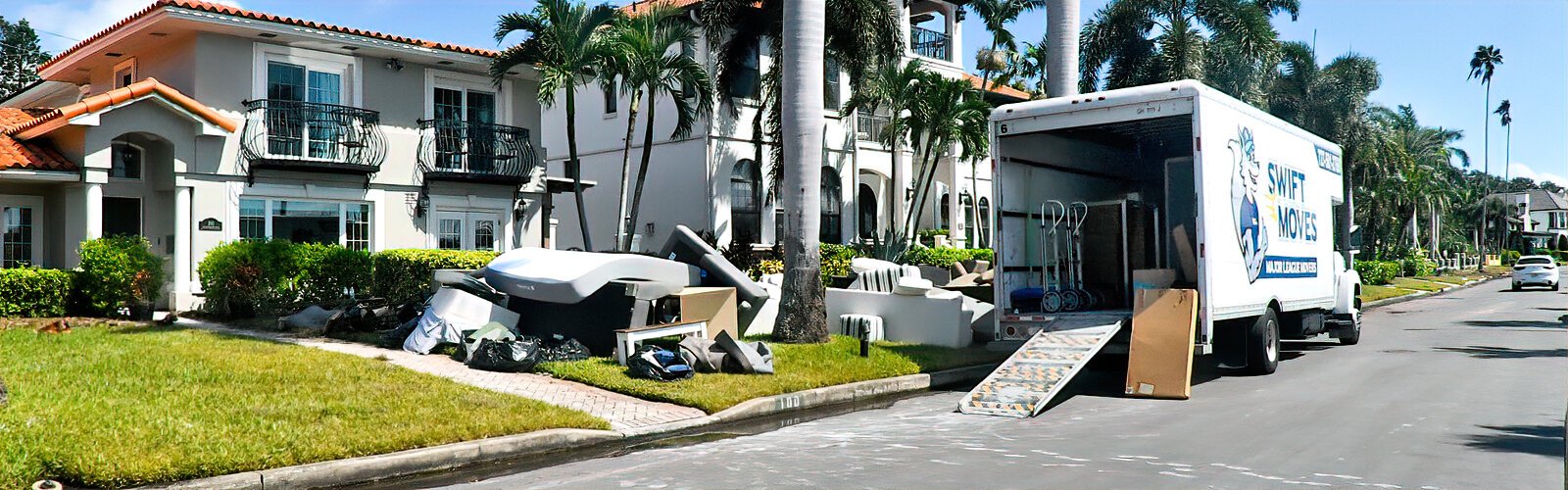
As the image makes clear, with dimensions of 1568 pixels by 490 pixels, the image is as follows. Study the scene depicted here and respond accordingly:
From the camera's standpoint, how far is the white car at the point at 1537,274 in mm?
45875

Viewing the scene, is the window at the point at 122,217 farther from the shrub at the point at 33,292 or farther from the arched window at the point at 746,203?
the arched window at the point at 746,203

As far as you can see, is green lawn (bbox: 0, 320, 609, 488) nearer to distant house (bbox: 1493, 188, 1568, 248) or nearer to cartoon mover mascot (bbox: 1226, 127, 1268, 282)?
cartoon mover mascot (bbox: 1226, 127, 1268, 282)

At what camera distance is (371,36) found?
20.2 m

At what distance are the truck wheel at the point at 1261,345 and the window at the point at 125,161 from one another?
59.7ft

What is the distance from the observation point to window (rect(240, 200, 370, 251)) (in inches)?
772

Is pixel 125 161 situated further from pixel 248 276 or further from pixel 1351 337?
pixel 1351 337

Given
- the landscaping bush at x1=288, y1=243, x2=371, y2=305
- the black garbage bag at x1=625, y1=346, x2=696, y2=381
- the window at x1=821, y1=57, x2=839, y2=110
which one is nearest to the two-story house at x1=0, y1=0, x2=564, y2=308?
the landscaping bush at x1=288, y1=243, x2=371, y2=305

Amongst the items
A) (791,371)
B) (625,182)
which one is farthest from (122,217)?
(791,371)

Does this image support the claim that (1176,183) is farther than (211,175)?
No

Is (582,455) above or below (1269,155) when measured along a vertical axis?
below

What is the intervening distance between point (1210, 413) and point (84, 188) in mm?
17165

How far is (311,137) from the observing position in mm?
19922

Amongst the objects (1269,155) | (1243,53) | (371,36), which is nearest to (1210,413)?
(1269,155)

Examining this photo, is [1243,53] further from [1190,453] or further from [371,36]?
[1190,453]
